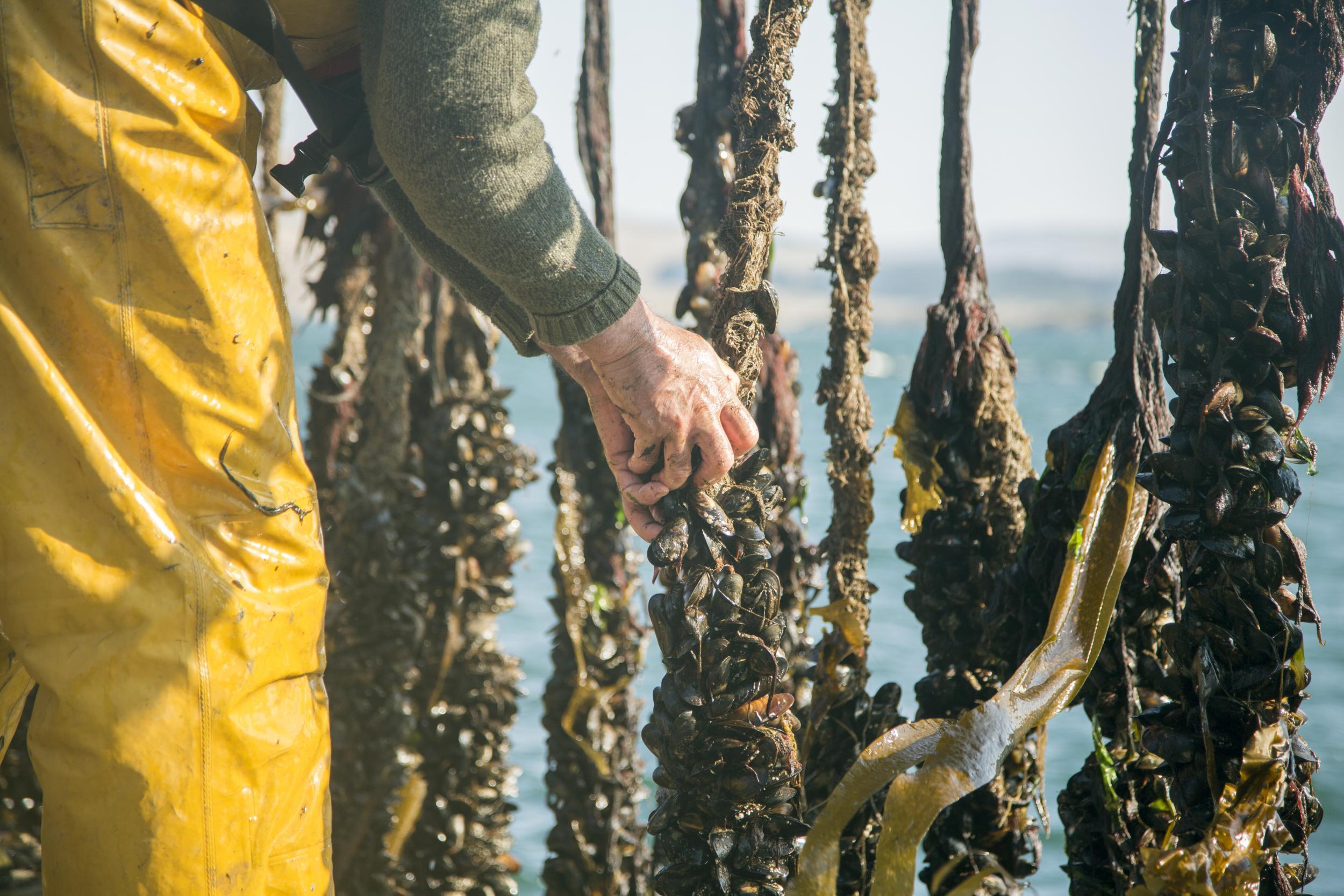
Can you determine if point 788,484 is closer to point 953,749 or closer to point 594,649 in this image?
point 594,649

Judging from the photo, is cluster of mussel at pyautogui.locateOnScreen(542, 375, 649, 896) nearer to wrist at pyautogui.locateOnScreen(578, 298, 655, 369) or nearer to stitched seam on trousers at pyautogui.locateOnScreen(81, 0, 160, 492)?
wrist at pyautogui.locateOnScreen(578, 298, 655, 369)

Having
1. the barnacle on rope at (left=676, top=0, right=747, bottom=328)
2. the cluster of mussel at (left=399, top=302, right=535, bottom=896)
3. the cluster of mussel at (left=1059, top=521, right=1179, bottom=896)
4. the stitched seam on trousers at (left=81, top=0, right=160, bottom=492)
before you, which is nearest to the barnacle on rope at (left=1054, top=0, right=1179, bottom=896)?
the cluster of mussel at (left=1059, top=521, right=1179, bottom=896)

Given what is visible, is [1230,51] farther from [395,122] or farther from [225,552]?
[225,552]

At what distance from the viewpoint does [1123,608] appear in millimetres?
2016

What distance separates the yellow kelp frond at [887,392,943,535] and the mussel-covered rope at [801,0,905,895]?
9 centimetres

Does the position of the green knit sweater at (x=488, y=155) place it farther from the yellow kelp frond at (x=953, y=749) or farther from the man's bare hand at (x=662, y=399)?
the yellow kelp frond at (x=953, y=749)

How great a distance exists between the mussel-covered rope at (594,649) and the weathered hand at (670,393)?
4.61 ft

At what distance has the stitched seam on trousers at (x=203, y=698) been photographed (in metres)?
1.49

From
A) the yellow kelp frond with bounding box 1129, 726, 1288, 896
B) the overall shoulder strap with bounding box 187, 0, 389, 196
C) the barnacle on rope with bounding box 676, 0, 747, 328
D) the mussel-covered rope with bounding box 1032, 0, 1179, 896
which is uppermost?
the barnacle on rope with bounding box 676, 0, 747, 328

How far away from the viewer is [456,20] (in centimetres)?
150

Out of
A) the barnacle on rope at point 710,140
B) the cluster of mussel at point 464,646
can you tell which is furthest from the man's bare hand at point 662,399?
the cluster of mussel at point 464,646

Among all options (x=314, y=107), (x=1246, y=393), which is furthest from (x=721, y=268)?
(x=1246, y=393)

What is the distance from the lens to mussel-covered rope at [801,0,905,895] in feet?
7.72

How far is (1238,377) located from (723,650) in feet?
3.04
